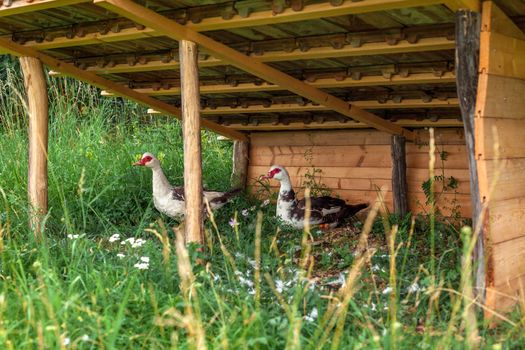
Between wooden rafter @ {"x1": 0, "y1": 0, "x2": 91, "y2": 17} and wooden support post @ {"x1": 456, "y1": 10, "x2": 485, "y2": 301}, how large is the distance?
245cm

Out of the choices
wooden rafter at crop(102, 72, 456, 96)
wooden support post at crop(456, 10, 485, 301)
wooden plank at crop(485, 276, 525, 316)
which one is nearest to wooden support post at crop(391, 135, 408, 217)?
wooden rafter at crop(102, 72, 456, 96)

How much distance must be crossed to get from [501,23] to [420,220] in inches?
123

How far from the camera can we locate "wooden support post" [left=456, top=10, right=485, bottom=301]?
4.07m

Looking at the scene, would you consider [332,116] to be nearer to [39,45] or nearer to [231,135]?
[231,135]

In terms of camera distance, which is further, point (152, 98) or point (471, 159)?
point (152, 98)

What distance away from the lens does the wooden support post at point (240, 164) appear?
341 inches

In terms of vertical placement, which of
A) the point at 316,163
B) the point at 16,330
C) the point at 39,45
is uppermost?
the point at 39,45

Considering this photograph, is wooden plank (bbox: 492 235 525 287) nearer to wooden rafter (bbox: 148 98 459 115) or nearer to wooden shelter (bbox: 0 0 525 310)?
wooden shelter (bbox: 0 0 525 310)

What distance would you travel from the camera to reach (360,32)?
5.05m

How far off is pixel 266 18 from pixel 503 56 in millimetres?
1506

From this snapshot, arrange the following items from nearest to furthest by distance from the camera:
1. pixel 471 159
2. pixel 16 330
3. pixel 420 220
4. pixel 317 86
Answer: pixel 16 330
pixel 471 159
pixel 317 86
pixel 420 220

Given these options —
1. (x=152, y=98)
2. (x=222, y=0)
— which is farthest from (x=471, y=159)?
(x=152, y=98)

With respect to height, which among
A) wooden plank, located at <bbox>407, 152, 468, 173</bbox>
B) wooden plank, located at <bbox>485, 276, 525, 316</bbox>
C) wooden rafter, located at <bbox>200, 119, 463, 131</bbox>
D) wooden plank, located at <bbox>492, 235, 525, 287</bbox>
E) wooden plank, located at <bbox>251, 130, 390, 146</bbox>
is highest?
wooden rafter, located at <bbox>200, 119, 463, 131</bbox>

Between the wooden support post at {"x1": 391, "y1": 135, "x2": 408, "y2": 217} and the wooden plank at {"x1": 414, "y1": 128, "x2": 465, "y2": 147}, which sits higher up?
the wooden plank at {"x1": 414, "y1": 128, "x2": 465, "y2": 147}
